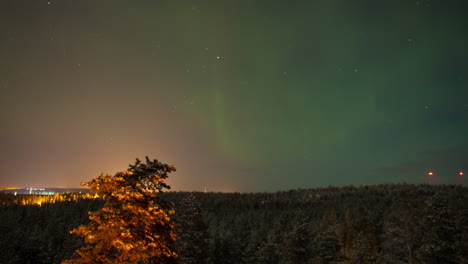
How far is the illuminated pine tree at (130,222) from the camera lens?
1397cm

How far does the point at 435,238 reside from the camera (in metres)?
32.7

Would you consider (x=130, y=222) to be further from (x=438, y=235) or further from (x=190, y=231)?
(x=438, y=235)

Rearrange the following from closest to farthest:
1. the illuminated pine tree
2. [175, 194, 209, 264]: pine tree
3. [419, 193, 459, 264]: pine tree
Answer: the illuminated pine tree, [419, 193, 459, 264]: pine tree, [175, 194, 209, 264]: pine tree

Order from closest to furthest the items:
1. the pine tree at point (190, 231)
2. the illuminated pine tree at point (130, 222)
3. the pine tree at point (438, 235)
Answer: the illuminated pine tree at point (130, 222), the pine tree at point (438, 235), the pine tree at point (190, 231)

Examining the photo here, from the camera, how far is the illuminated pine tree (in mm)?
13969

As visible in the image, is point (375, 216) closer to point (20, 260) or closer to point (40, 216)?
point (20, 260)

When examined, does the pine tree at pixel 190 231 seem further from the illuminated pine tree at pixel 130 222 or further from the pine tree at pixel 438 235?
the illuminated pine tree at pixel 130 222

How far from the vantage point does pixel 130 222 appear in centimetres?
1445

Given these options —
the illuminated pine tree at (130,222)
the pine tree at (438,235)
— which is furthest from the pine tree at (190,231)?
the illuminated pine tree at (130,222)

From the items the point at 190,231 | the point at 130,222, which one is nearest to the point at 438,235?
the point at 190,231

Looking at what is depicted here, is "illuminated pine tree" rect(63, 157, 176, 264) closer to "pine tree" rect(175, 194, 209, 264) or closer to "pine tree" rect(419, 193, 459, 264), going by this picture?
"pine tree" rect(175, 194, 209, 264)

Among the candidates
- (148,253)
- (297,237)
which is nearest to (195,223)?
(297,237)

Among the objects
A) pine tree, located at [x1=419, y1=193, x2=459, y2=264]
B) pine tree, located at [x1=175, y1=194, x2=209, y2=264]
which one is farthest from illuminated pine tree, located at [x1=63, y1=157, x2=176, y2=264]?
pine tree, located at [x1=419, y1=193, x2=459, y2=264]

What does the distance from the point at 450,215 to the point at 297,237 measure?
22.2 m
